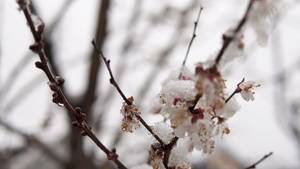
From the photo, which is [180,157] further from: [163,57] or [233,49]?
[163,57]

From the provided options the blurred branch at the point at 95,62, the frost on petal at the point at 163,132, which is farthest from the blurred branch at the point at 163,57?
the frost on petal at the point at 163,132

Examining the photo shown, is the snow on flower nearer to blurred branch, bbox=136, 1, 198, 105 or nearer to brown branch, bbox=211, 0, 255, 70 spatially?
brown branch, bbox=211, 0, 255, 70

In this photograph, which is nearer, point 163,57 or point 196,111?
point 196,111

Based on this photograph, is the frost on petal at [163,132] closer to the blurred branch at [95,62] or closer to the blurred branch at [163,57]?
the blurred branch at [95,62]

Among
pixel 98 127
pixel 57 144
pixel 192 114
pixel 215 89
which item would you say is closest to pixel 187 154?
pixel 192 114

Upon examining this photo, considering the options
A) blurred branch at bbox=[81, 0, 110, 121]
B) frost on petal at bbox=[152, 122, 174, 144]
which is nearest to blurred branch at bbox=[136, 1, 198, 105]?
blurred branch at bbox=[81, 0, 110, 121]

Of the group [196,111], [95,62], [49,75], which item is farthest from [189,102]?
[95,62]

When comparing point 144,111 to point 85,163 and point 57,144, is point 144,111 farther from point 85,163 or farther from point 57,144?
point 57,144

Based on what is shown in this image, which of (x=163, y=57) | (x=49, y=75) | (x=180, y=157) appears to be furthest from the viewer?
(x=163, y=57)

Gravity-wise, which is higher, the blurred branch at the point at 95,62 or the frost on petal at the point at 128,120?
the blurred branch at the point at 95,62
